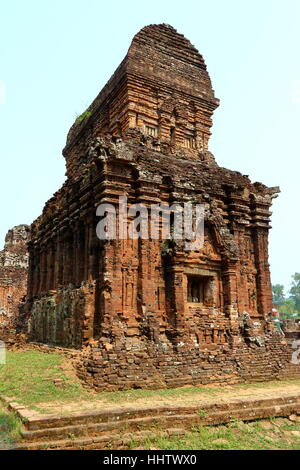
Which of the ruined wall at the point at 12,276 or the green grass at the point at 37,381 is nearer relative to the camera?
the green grass at the point at 37,381

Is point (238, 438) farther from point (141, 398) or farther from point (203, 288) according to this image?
point (203, 288)

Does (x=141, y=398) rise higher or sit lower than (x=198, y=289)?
lower

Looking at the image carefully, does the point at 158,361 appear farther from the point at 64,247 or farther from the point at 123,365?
the point at 64,247

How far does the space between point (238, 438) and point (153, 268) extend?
545cm

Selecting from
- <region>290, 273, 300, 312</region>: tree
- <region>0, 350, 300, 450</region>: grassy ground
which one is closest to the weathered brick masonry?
<region>0, 350, 300, 450</region>: grassy ground

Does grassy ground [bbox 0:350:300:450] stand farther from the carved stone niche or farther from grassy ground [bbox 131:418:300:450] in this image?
the carved stone niche

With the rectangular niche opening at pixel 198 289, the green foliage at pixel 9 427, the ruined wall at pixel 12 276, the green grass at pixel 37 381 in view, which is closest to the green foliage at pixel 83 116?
the rectangular niche opening at pixel 198 289

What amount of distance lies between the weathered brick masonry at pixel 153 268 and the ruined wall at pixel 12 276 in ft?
39.1

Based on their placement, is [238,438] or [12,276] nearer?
[238,438]

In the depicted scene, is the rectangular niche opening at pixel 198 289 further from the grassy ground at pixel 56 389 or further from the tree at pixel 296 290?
the tree at pixel 296 290

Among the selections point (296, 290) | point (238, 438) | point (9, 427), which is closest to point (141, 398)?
point (238, 438)

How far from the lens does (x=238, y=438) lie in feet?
24.1

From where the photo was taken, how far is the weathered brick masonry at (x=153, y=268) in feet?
35.6

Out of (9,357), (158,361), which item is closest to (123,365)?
(158,361)
